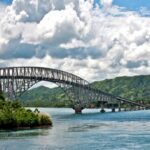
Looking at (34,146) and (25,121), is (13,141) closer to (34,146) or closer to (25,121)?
(34,146)

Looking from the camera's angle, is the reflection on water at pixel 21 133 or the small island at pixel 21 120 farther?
the small island at pixel 21 120

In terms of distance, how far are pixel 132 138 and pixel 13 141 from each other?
22.4m

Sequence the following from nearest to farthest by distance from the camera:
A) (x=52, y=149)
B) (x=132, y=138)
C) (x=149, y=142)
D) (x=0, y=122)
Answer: (x=52, y=149) → (x=149, y=142) → (x=132, y=138) → (x=0, y=122)

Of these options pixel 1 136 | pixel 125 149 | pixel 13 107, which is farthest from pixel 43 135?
pixel 13 107

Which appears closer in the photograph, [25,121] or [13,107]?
[25,121]

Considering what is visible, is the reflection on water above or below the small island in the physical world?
below

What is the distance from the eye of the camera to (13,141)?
94.2 m

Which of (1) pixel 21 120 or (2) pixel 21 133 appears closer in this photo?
(2) pixel 21 133

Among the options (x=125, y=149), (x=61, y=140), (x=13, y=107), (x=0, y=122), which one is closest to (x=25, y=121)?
(x=0, y=122)

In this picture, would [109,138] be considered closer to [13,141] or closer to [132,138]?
[132,138]

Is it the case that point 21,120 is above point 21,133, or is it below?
above

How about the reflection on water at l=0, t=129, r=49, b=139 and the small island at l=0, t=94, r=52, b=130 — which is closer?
the reflection on water at l=0, t=129, r=49, b=139

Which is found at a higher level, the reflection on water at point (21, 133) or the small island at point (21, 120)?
the small island at point (21, 120)

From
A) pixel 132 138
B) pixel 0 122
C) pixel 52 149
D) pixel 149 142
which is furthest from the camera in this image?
pixel 0 122
